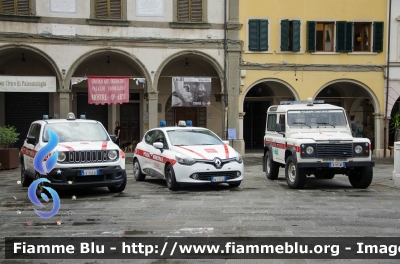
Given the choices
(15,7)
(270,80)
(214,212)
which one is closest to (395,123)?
(270,80)

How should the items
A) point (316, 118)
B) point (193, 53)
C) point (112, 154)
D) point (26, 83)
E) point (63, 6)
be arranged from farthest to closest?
point (193, 53) < point (63, 6) < point (26, 83) < point (316, 118) < point (112, 154)

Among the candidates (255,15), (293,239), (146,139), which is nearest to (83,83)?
(255,15)

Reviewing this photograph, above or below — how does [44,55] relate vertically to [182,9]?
below

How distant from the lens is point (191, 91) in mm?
25000

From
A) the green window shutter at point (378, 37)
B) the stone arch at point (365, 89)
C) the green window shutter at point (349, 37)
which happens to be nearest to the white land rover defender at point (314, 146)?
the stone arch at point (365, 89)

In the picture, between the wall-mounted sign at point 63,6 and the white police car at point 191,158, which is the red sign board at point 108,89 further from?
the white police car at point 191,158

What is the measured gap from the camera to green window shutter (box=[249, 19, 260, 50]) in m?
25.6

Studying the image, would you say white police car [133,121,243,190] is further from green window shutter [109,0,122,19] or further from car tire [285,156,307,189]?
green window shutter [109,0,122,19]

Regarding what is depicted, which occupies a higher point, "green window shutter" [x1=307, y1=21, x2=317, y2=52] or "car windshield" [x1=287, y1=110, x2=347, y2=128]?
"green window shutter" [x1=307, y1=21, x2=317, y2=52]

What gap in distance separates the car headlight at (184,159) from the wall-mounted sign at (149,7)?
13.2 metres

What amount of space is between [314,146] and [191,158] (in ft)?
9.57

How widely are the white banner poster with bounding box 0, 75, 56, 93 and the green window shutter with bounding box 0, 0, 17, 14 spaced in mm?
2746

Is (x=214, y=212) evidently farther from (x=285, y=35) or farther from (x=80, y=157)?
(x=285, y=35)

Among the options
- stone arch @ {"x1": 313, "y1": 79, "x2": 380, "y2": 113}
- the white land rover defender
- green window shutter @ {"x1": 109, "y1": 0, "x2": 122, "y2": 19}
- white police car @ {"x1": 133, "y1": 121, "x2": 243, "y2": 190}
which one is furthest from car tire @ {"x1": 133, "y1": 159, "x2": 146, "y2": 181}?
stone arch @ {"x1": 313, "y1": 79, "x2": 380, "y2": 113}
